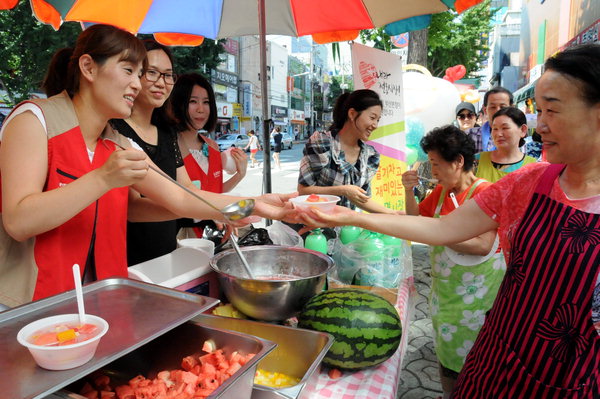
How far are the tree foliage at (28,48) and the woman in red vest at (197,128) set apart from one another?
41.0 ft

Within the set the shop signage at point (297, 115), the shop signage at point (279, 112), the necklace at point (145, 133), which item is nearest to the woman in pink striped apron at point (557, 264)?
the necklace at point (145, 133)

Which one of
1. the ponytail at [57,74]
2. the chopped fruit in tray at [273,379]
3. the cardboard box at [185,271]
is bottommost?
the chopped fruit in tray at [273,379]

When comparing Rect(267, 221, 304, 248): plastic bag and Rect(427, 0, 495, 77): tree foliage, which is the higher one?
Rect(427, 0, 495, 77): tree foliage

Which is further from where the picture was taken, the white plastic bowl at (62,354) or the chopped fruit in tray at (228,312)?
the chopped fruit in tray at (228,312)

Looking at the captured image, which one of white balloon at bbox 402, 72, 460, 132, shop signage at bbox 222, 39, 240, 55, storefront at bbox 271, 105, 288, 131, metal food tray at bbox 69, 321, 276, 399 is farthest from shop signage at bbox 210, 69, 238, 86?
metal food tray at bbox 69, 321, 276, 399

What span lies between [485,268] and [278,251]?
148 centimetres

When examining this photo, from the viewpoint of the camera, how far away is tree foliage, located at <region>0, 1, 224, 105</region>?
45.9ft

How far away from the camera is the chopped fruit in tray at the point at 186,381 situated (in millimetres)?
1117

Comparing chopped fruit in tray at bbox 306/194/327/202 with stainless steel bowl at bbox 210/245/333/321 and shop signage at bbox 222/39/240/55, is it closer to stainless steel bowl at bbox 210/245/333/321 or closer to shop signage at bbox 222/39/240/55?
stainless steel bowl at bbox 210/245/333/321

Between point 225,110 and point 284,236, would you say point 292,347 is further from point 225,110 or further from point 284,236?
point 225,110

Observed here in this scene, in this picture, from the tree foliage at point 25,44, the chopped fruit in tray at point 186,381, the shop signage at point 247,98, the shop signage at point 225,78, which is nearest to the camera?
the chopped fruit in tray at point 186,381

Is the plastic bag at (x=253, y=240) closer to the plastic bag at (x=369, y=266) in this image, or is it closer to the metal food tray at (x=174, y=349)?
the plastic bag at (x=369, y=266)

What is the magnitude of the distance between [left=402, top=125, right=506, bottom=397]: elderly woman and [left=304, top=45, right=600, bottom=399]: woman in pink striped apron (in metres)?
1.04

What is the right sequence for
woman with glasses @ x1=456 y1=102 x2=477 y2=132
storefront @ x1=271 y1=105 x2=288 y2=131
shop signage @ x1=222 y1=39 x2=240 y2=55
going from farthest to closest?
storefront @ x1=271 y1=105 x2=288 y2=131, shop signage @ x1=222 y1=39 x2=240 y2=55, woman with glasses @ x1=456 y1=102 x2=477 y2=132
